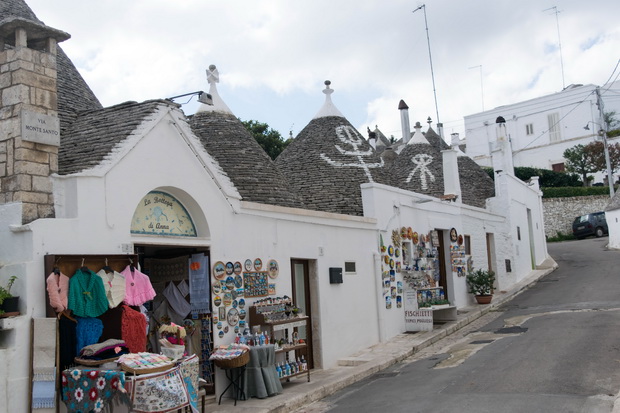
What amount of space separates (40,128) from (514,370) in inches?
301

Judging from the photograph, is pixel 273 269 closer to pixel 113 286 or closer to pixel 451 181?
pixel 113 286

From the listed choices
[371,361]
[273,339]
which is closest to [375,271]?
[371,361]

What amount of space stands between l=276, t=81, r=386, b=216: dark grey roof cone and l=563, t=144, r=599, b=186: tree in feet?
→ 105

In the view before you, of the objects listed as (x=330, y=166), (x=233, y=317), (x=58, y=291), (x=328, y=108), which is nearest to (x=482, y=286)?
(x=330, y=166)

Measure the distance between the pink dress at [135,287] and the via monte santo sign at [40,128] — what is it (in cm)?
189

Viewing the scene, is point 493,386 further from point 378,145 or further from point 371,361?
point 378,145

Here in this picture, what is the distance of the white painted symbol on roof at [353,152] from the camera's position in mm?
18797

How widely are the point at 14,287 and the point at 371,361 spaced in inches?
294

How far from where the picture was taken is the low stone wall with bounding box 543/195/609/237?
4197 cm

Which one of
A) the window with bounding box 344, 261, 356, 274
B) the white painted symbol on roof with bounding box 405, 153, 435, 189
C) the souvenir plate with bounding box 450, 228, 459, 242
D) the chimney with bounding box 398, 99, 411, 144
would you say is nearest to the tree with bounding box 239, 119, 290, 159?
the chimney with bounding box 398, 99, 411, 144

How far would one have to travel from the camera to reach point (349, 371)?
1210 cm

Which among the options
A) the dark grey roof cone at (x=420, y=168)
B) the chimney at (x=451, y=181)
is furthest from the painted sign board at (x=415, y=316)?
the dark grey roof cone at (x=420, y=168)

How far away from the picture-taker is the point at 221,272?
1027cm

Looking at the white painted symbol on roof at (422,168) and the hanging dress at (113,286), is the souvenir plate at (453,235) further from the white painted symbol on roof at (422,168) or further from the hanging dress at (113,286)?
the hanging dress at (113,286)
